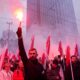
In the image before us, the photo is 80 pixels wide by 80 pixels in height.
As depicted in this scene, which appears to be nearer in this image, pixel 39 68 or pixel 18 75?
pixel 39 68

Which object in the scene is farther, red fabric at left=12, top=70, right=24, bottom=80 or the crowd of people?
red fabric at left=12, top=70, right=24, bottom=80

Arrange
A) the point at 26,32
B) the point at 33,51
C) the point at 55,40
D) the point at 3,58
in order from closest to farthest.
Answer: the point at 33,51 → the point at 3,58 → the point at 26,32 → the point at 55,40

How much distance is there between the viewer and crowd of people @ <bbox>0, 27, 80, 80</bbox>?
217 cm

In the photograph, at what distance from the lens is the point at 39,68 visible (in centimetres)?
221

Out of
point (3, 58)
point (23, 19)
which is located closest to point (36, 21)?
point (23, 19)

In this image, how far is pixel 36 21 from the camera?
2980 millimetres

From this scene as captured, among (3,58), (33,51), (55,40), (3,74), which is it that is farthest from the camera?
(55,40)

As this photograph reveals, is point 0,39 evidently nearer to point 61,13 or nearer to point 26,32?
point 26,32

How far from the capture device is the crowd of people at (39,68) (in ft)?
7.11

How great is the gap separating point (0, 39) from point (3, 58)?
0.20 meters

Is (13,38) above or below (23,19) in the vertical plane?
below

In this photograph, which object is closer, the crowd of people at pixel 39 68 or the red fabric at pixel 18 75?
the crowd of people at pixel 39 68

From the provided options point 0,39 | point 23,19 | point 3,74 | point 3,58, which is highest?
point 23,19

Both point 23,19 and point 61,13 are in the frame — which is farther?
point 61,13
